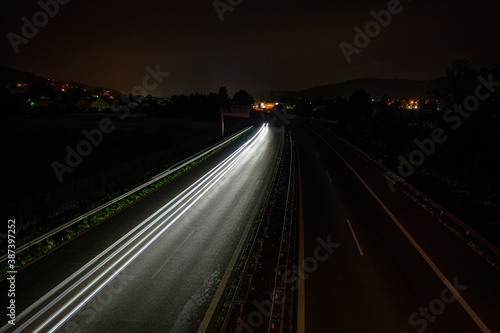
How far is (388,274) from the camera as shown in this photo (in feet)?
35.7

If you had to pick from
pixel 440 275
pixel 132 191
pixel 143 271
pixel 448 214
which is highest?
pixel 132 191

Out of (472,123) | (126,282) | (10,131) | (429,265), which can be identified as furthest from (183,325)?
(10,131)

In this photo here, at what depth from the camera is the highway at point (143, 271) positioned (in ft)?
27.0

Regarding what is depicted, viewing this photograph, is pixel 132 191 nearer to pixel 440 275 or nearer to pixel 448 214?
pixel 440 275

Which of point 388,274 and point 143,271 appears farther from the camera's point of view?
point 388,274

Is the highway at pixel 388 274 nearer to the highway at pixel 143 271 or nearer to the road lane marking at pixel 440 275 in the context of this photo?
the road lane marking at pixel 440 275

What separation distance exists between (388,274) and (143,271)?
933 cm

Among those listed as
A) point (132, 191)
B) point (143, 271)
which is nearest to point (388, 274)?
point (143, 271)

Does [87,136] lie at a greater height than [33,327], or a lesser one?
greater

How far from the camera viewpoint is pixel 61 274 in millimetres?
10141

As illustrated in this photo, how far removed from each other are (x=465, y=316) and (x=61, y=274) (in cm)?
1357

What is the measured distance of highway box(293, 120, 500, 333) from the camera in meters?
8.58

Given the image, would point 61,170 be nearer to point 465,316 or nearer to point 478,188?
point 465,316

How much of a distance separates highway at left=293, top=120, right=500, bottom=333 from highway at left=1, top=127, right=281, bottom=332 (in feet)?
11.2
